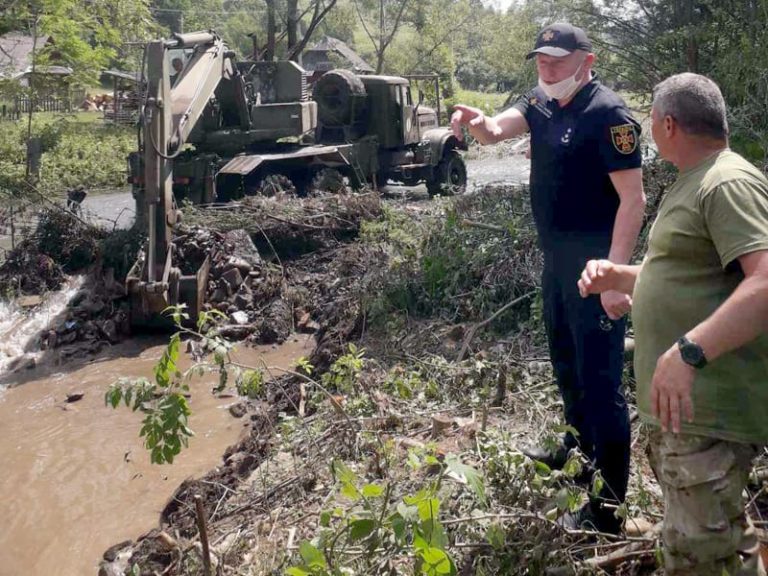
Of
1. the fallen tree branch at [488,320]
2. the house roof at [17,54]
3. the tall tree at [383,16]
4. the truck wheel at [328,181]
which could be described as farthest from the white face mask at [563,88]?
the tall tree at [383,16]

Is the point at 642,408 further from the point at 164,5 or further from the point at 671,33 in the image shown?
the point at 164,5

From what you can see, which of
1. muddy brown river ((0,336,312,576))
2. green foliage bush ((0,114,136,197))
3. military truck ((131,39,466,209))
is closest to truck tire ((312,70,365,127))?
military truck ((131,39,466,209))

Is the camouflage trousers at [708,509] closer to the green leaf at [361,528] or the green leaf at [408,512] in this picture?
the green leaf at [408,512]

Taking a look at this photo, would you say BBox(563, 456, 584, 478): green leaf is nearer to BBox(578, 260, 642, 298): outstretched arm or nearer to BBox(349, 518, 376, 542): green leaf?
BBox(578, 260, 642, 298): outstretched arm

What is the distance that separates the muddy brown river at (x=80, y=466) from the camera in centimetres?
500

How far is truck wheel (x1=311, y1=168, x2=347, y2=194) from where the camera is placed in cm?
1187

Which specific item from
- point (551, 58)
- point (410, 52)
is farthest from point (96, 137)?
point (551, 58)

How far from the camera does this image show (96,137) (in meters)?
26.9

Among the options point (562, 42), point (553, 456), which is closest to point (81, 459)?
point (553, 456)

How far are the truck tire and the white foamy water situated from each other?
5278 millimetres

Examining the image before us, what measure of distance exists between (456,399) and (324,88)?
9308 mm

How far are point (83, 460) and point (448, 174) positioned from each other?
10.3m

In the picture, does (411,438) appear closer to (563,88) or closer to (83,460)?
(563,88)

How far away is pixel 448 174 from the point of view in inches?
600
